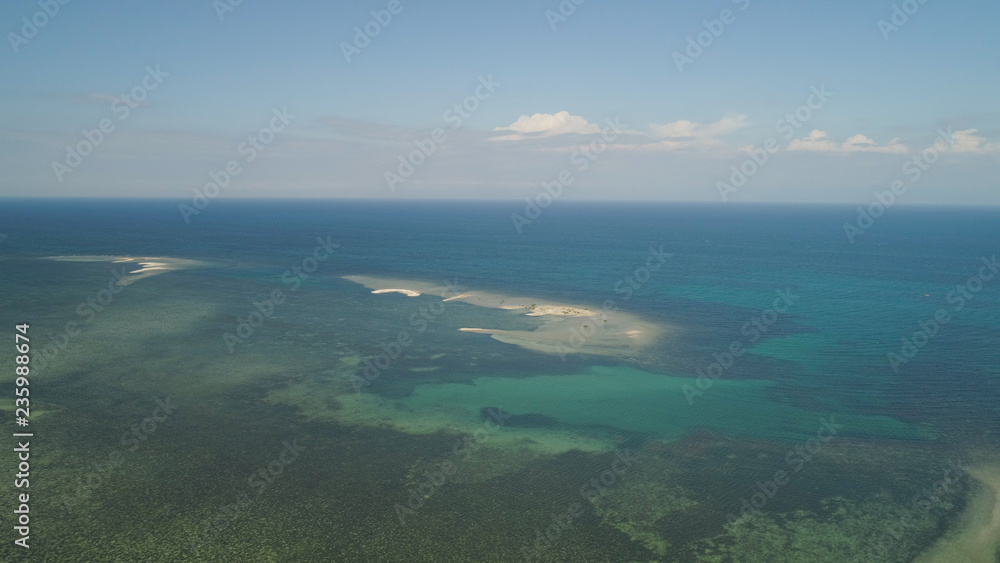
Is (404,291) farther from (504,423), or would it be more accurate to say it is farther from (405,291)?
(504,423)

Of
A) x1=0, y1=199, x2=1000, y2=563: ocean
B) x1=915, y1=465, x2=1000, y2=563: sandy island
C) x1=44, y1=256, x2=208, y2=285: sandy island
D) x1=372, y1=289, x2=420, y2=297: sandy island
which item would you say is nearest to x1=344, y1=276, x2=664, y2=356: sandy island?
x1=372, y1=289, x2=420, y2=297: sandy island

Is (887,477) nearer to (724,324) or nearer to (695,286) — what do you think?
(724,324)

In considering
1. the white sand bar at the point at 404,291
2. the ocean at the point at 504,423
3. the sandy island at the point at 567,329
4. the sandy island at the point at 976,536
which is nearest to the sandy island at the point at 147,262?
Result: the ocean at the point at 504,423

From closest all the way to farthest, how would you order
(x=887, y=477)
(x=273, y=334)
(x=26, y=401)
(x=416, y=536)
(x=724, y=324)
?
(x=416, y=536) < (x=887, y=477) < (x=26, y=401) < (x=273, y=334) < (x=724, y=324)

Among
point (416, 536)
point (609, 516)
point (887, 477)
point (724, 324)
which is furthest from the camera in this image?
point (724, 324)

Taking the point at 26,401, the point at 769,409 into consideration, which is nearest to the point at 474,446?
the point at 769,409

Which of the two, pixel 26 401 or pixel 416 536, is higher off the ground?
pixel 26 401

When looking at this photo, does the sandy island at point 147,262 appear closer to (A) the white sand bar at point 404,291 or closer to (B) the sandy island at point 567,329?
(A) the white sand bar at point 404,291
